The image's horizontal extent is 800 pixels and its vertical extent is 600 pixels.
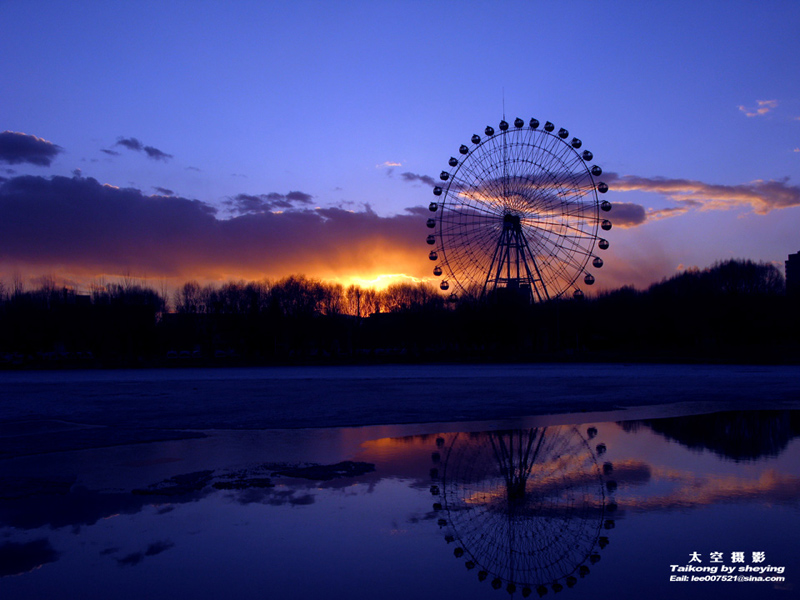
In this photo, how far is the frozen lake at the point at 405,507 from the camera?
20.6ft

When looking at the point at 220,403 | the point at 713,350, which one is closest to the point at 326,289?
the point at 713,350

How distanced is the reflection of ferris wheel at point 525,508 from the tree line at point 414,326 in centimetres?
5169

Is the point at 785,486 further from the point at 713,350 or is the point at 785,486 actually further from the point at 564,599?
the point at 713,350

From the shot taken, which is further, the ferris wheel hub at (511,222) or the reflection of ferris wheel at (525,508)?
the ferris wheel hub at (511,222)

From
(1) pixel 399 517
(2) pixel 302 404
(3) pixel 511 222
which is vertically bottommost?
(1) pixel 399 517

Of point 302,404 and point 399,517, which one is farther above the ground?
point 302,404

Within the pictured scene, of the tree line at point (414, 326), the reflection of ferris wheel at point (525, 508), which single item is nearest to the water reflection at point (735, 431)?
the reflection of ferris wheel at point (525, 508)

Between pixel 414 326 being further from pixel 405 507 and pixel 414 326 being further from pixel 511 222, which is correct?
pixel 405 507

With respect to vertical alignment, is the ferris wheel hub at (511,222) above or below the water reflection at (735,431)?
above

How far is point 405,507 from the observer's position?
866 centimetres

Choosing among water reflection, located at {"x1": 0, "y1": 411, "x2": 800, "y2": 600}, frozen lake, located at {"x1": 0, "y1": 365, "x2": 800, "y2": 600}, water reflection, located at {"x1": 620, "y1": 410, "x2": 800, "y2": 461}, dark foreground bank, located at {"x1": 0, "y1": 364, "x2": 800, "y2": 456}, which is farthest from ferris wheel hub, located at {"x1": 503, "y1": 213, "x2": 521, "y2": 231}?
water reflection, located at {"x1": 0, "y1": 411, "x2": 800, "y2": 600}

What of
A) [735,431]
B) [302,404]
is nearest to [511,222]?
[302,404]

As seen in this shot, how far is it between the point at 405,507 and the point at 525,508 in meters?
1.51

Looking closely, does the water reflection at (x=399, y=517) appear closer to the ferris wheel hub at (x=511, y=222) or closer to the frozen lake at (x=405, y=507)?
the frozen lake at (x=405, y=507)
